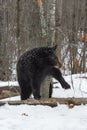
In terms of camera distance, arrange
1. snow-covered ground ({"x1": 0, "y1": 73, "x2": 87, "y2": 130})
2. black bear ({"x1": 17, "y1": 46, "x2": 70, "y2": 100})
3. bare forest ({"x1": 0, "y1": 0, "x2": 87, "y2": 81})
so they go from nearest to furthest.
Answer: snow-covered ground ({"x1": 0, "y1": 73, "x2": 87, "y2": 130}), black bear ({"x1": 17, "y1": 46, "x2": 70, "y2": 100}), bare forest ({"x1": 0, "y1": 0, "x2": 87, "y2": 81})

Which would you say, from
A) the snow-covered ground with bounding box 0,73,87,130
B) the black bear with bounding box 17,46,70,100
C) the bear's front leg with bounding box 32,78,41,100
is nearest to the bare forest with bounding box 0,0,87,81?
the black bear with bounding box 17,46,70,100

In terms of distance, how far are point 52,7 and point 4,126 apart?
2866mm

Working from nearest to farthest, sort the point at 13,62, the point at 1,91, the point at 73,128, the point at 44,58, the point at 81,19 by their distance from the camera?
the point at 73,128 → the point at 44,58 → the point at 1,91 → the point at 13,62 → the point at 81,19

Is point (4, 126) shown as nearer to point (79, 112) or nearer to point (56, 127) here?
point (56, 127)

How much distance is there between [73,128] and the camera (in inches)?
208

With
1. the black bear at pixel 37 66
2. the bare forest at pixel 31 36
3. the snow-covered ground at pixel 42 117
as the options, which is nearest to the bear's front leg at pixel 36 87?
the black bear at pixel 37 66

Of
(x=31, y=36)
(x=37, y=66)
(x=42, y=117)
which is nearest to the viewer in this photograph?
(x=42, y=117)

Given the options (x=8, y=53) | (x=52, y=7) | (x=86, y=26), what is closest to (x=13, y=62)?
(x=8, y=53)

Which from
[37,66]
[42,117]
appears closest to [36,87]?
[37,66]

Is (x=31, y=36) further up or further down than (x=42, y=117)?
further down

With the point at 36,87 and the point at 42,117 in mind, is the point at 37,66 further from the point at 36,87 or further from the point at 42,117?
the point at 42,117

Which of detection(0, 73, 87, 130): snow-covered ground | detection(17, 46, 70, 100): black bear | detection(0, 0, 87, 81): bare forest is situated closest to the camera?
detection(0, 73, 87, 130): snow-covered ground

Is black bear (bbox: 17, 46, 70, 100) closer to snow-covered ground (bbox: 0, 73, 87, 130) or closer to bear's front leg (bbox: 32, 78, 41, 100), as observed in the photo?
bear's front leg (bbox: 32, 78, 41, 100)

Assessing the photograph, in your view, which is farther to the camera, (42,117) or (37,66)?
(37,66)
